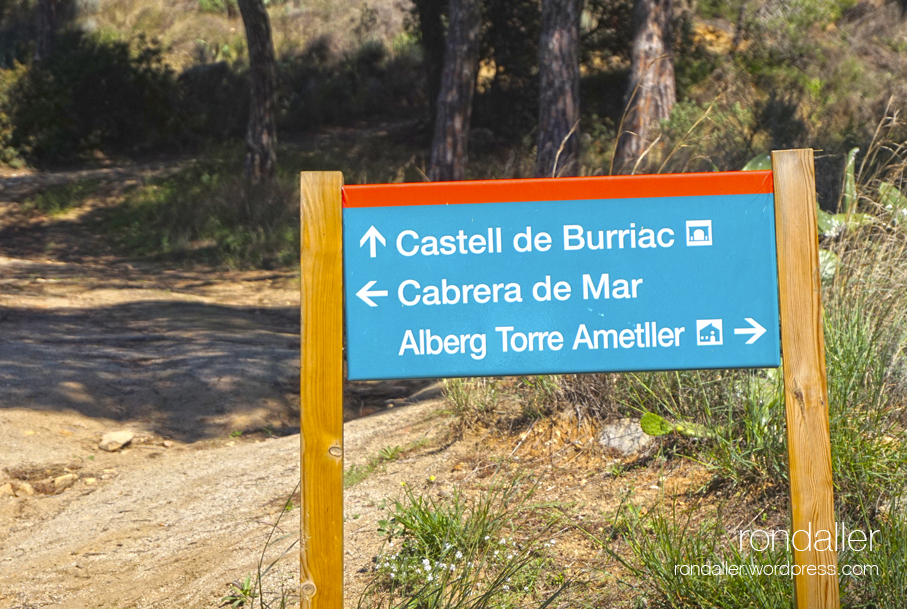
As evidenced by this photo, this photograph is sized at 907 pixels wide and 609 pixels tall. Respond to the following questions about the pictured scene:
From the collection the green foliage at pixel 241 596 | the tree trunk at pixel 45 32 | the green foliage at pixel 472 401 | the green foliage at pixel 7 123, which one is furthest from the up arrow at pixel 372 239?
the tree trunk at pixel 45 32

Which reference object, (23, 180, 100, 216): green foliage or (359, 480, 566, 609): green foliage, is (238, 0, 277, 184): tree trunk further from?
(359, 480, 566, 609): green foliage

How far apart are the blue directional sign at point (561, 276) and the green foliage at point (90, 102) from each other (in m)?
17.4

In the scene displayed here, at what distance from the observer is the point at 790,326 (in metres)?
1.97

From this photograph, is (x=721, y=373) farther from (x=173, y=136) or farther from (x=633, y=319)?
(x=173, y=136)

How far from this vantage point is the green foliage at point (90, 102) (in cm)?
1716

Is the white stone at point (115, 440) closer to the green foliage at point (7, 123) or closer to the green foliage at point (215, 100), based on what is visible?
the green foliage at point (7, 123)

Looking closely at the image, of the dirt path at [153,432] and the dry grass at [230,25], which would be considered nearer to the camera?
the dirt path at [153,432]

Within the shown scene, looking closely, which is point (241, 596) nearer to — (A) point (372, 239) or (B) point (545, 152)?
(A) point (372, 239)

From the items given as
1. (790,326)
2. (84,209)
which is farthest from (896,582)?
(84,209)

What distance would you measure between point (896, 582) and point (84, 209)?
1404 cm

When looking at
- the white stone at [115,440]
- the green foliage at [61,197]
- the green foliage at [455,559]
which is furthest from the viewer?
the green foliage at [61,197]

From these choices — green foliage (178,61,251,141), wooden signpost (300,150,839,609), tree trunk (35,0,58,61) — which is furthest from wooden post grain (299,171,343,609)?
tree trunk (35,0,58,61)

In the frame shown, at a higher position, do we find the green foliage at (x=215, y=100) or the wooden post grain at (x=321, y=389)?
the green foliage at (x=215, y=100)

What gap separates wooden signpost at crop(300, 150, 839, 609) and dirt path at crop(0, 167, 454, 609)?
120 centimetres
